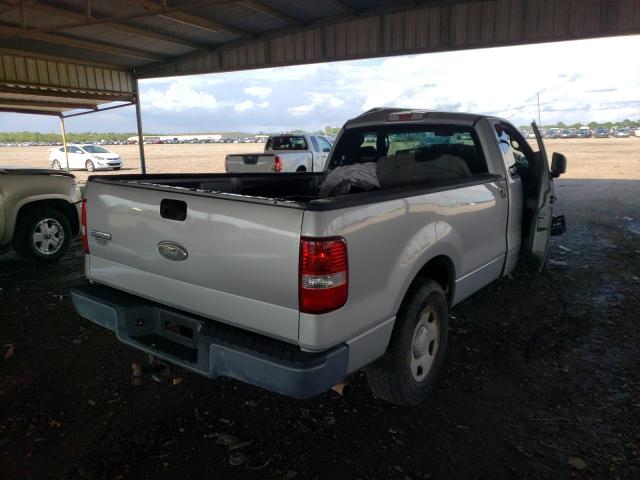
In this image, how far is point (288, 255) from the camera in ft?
7.47

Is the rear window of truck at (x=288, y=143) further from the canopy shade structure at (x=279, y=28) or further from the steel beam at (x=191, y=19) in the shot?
the steel beam at (x=191, y=19)

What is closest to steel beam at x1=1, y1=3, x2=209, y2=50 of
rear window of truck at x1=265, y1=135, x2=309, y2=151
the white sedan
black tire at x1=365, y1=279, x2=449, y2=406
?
rear window of truck at x1=265, y1=135, x2=309, y2=151

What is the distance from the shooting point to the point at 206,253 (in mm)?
2574

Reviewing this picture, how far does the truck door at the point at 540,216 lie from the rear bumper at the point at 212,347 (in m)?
3.07

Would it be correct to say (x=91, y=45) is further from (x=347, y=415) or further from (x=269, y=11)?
(x=347, y=415)

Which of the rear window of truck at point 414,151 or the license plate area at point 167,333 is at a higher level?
the rear window of truck at point 414,151

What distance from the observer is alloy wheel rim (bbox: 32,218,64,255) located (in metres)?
6.70

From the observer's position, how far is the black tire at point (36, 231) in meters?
6.52

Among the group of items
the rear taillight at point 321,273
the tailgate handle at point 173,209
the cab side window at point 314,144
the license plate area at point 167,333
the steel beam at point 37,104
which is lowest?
the license plate area at point 167,333

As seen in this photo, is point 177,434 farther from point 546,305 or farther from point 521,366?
point 546,305

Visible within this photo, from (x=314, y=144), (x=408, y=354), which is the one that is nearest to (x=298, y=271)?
(x=408, y=354)

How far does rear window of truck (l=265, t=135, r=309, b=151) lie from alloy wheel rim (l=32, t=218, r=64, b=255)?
1046 centimetres

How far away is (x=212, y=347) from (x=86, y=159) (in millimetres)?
Answer: 29066

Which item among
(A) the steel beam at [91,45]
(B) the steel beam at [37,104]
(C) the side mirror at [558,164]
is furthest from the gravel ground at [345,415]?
(B) the steel beam at [37,104]
